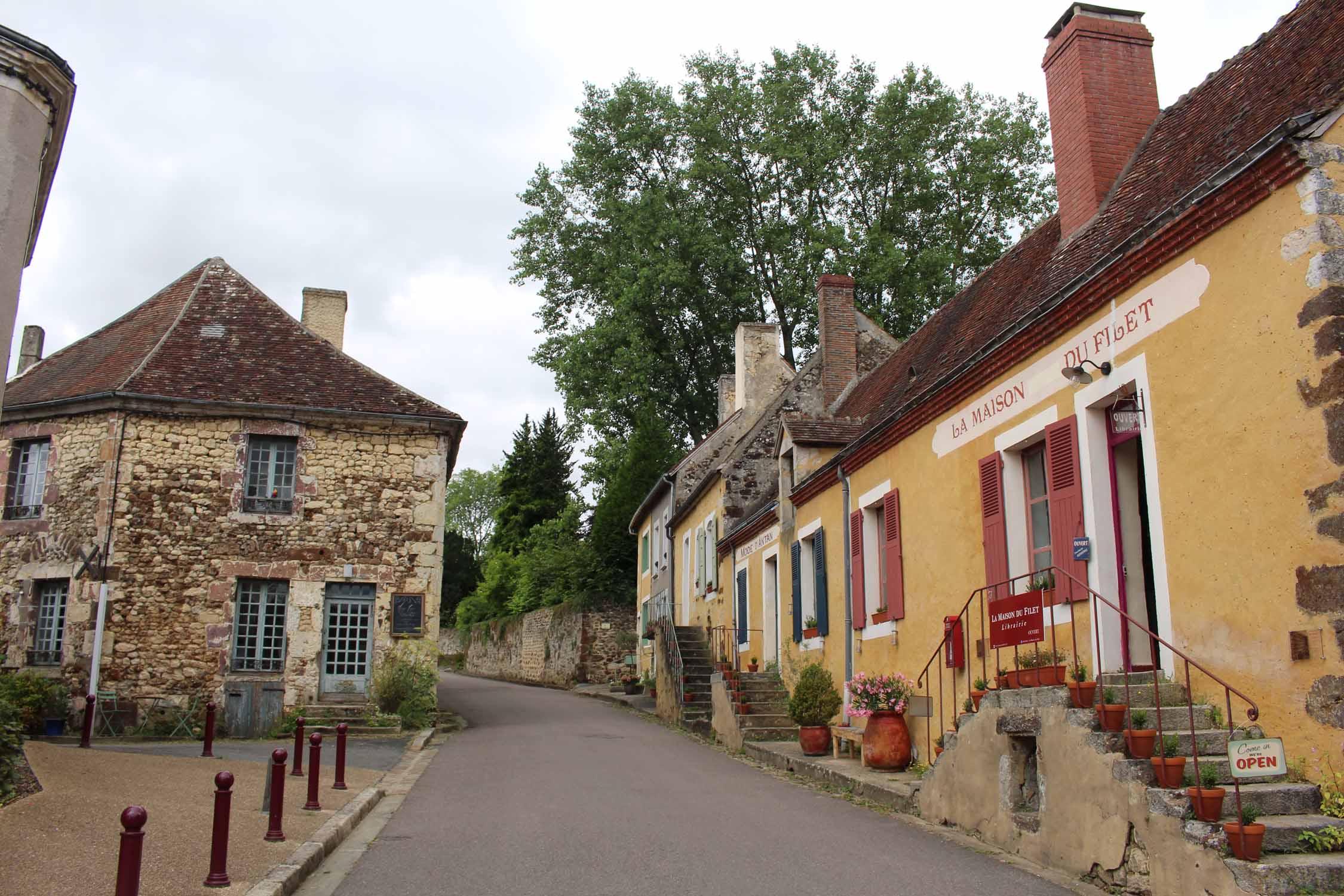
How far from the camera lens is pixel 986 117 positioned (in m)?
31.2

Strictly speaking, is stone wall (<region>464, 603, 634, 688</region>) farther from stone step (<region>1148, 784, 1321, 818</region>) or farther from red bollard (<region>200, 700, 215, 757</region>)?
stone step (<region>1148, 784, 1321, 818</region>)

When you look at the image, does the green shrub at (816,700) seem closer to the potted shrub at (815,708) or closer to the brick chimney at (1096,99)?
the potted shrub at (815,708)

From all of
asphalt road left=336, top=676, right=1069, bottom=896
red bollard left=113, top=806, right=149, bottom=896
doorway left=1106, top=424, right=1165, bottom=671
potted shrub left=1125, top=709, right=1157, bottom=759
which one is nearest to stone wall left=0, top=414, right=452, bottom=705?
asphalt road left=336, top=676, right=1069, bottom=896

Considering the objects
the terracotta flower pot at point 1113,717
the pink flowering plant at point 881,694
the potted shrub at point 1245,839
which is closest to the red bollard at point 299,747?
the pink flowering plant at point 881,694

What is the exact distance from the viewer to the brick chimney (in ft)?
36.1

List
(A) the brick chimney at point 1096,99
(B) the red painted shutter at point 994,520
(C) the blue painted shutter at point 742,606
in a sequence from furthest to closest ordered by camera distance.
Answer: (C) the blue painted shutter at point 742,606
(A) the brick chimney at point 1096,99
(B) the red painted shutter at point 994,520

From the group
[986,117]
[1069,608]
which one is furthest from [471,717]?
[986,117]

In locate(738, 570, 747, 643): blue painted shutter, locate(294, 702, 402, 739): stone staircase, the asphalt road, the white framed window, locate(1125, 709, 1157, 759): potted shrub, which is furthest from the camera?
locate(738, 570, 747, 643): blue painted shutter

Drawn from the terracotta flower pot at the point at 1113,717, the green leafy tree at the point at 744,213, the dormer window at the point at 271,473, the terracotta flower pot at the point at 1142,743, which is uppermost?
the green leafy tree at the point at 744,213

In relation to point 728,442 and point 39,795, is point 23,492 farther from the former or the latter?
point 728,442

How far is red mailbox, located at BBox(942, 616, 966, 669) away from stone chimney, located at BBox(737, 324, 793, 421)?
15342 millimetres

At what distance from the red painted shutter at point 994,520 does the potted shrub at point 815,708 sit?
14.5ft

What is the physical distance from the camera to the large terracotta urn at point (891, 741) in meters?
Answer: 11.5

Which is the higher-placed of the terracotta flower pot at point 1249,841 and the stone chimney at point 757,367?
the stone chimney at point 757,367
